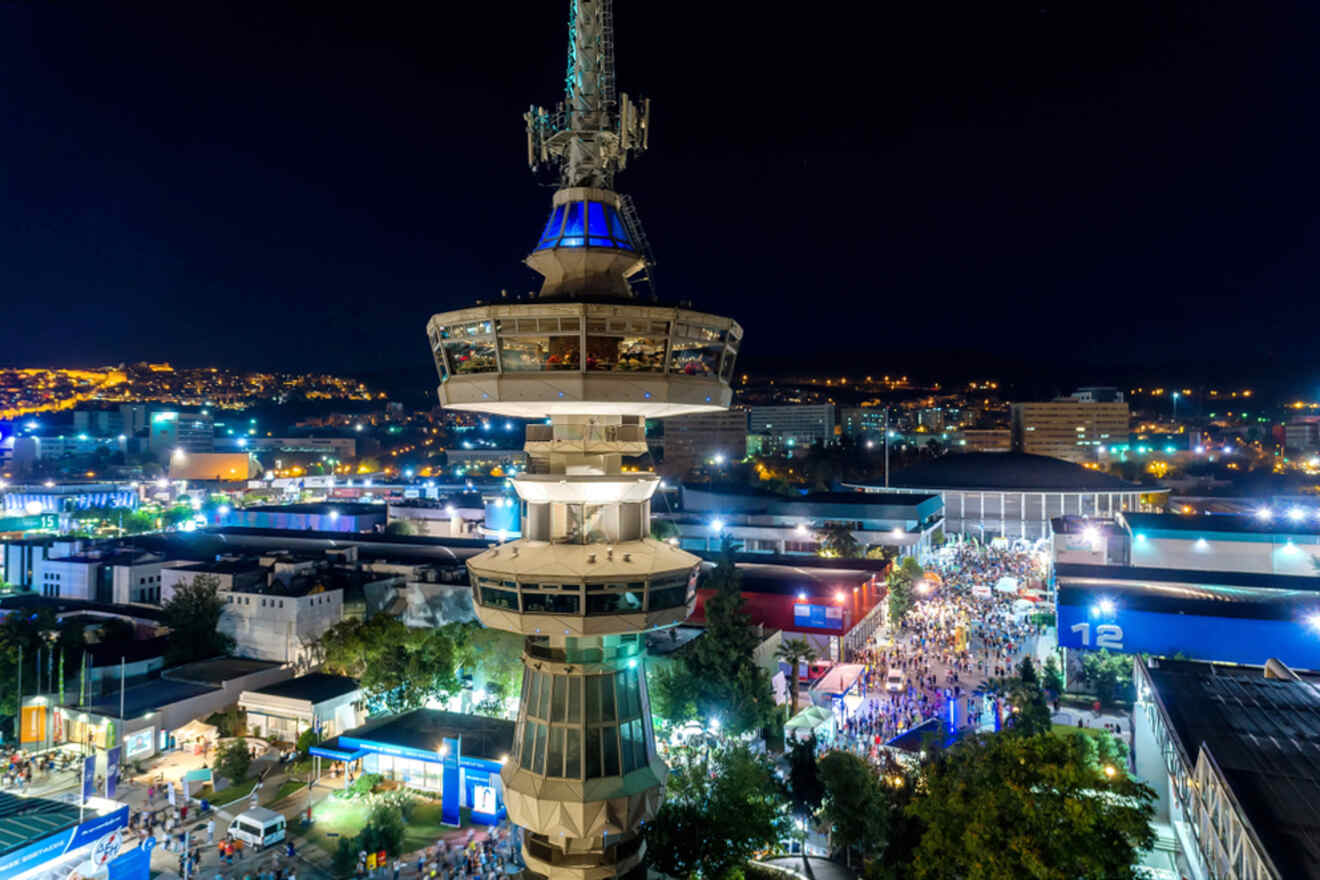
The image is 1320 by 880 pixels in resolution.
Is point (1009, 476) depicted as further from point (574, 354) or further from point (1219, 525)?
point (574, 354)

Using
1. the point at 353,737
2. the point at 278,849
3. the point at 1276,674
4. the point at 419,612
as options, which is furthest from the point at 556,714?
the point at 419,612

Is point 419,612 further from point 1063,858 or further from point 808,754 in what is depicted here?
point 1063,858

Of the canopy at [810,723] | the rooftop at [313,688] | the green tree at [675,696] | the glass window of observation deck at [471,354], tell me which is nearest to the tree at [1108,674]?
the canopy at [810,723]

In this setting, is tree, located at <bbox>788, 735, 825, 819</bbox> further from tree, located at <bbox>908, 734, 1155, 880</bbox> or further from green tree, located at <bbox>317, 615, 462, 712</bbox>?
green tree, located at <bbox>317, 615, 462, 712</bbox>

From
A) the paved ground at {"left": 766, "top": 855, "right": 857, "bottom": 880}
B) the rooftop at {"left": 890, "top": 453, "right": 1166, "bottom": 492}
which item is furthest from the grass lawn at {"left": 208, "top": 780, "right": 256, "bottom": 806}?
the rooftop at {"left": 890, "top": 453, "right": 1166, "bottom": 492}

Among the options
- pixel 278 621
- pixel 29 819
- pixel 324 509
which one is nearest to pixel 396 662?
pixel 278 621

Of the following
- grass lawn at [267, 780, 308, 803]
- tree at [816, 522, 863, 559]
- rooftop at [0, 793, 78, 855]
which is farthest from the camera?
tree at [816, 522, 863, 559]
